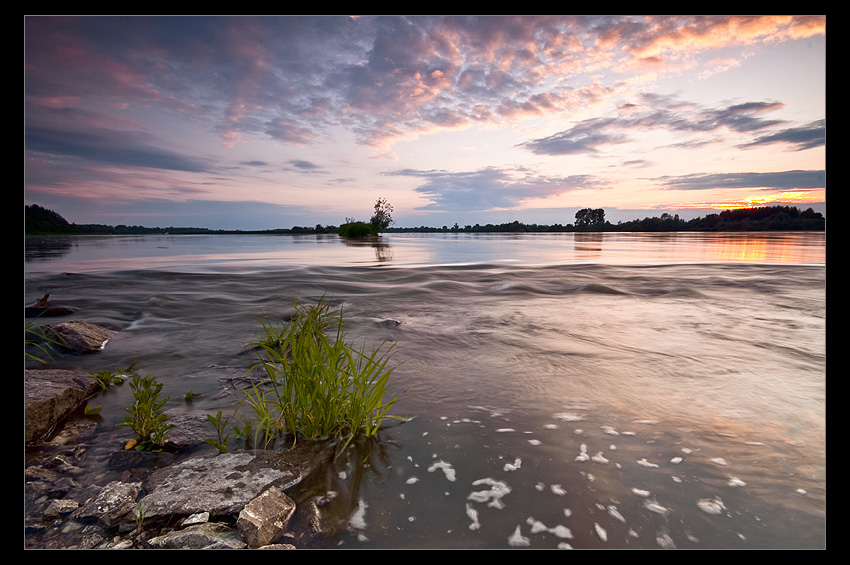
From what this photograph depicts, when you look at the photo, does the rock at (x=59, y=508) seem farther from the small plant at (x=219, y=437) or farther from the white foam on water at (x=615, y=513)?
the white foam on water at (x=615, y=513)

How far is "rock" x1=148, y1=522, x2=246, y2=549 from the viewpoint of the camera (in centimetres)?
185

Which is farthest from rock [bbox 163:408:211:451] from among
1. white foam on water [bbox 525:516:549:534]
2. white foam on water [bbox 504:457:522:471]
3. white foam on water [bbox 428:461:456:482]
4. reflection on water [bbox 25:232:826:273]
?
reflection on water [bbox 25:232:826:273]

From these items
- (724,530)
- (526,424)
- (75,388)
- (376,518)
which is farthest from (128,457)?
(724,530)

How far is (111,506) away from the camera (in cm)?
208

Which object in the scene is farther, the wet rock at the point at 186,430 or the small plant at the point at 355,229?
the small plant at the point at 355,229

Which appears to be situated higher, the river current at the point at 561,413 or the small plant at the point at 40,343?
the small plant at the point at 40,343

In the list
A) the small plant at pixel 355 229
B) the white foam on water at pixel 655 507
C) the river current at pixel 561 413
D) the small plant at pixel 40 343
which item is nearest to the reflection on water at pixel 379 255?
the river current at pixel 561 413

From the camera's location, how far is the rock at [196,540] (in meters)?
1.85

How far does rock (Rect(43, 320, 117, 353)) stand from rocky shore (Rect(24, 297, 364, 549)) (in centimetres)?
251

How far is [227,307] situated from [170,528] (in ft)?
25.0

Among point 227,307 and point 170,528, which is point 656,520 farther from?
point 227,307

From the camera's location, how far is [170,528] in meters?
1.99
